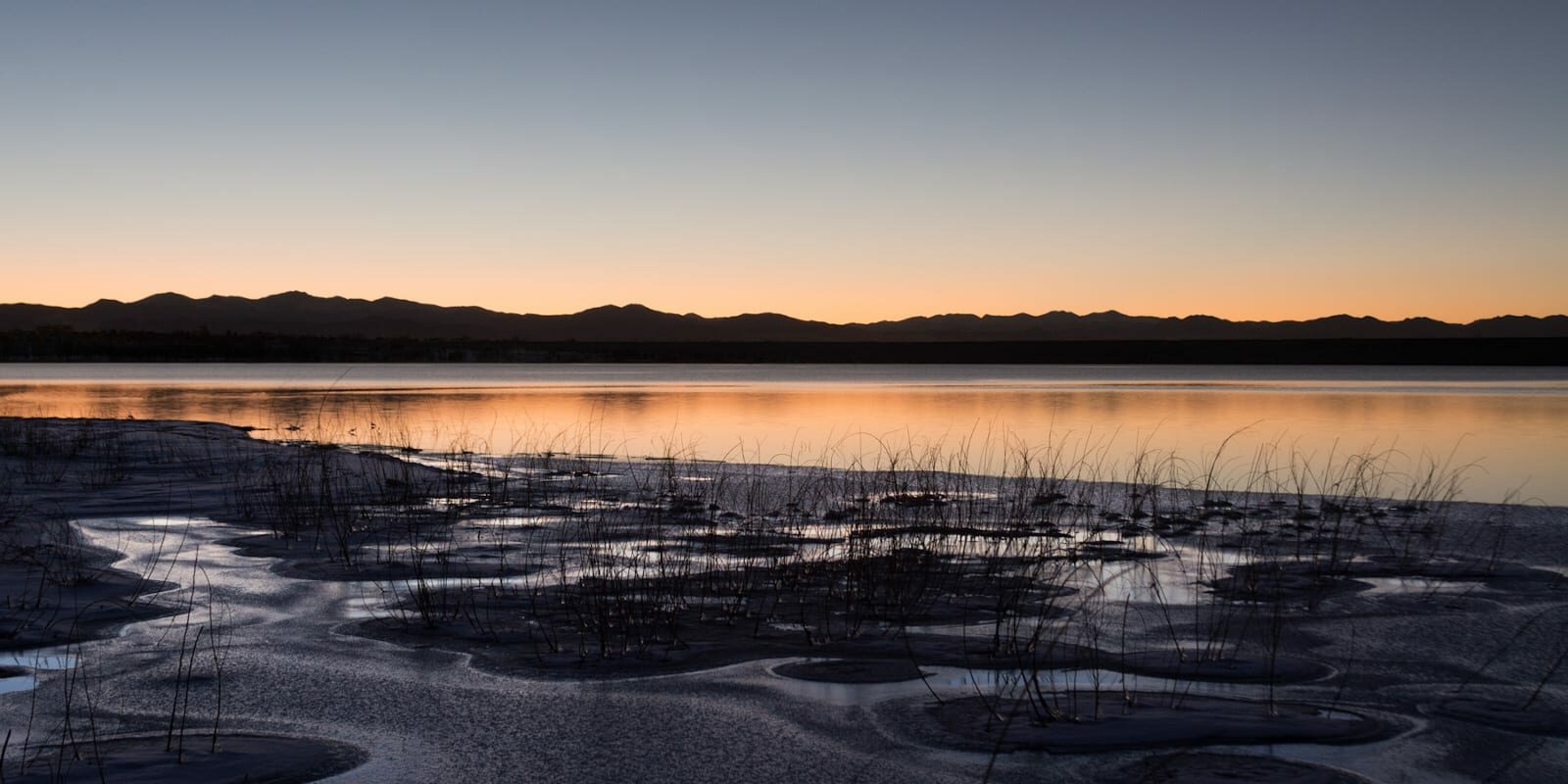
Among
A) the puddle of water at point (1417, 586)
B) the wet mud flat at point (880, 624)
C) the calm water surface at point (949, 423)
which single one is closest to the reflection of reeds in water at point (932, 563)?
the wet mud flat at point (880, 624)

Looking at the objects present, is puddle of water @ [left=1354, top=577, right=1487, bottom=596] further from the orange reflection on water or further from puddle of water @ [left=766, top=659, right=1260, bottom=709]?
the orange reflection on water

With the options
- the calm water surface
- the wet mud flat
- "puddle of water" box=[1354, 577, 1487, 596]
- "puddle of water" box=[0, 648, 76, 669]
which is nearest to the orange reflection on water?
the calm water surface

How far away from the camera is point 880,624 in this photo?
708cm

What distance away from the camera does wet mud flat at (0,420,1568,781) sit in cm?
485

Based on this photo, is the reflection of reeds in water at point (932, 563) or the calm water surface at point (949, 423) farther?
the calm water surface at point (949, 423)

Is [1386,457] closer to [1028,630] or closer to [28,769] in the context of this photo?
[1028,630]

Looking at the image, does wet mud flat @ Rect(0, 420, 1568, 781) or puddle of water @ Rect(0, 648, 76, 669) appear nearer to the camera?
wet mud flat @ Rect(0, 420, 1568, 781)

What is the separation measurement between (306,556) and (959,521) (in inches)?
232

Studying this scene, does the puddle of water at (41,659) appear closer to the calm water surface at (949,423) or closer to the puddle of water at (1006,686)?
the puddle of water at (1006,686)

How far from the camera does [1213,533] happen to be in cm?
1096

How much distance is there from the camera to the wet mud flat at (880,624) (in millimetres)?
4848

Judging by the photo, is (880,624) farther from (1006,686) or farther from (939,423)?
(939,423)

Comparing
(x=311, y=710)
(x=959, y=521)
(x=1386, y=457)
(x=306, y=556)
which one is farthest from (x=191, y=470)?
(x=1386, y=457)

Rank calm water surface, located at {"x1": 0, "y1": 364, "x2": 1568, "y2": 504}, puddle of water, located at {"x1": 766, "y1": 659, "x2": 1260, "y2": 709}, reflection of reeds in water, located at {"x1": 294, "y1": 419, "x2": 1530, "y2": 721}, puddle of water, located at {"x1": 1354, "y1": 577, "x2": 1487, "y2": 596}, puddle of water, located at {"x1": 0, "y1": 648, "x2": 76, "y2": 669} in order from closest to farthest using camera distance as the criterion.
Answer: puddle of water, located at {"x1": 766, "y1": 659, "x2": 1260, "y2": 709} < puddle of water, located at {"x1": 0, "y1": 648, "x2": 76, "y2": 669} < reflection of reeds in water, located at {"x1": 294, "y1": 419, "x2": 1530, "y2": 721} < puddle of water, located at {"x1": 1354, "y1": 577, "x2": 1487, "y2": 596} < calm water surface, located at {"x1": 0, "y1": 364, "x2": 1568, "y2": 504}
